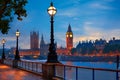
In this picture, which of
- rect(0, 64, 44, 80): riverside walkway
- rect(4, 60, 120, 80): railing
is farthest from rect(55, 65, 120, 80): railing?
rect(0, 64, 44, 80): riverside walkway

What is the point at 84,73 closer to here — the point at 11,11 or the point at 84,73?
the point at 84,73

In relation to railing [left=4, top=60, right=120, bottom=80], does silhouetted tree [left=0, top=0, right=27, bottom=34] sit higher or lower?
higher

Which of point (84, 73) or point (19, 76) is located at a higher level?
point (84, 73)

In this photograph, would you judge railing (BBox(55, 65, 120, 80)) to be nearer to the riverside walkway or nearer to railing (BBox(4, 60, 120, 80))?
railing (BBox(4, 60, 120, 80))

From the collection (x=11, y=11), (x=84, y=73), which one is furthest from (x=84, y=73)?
(x=11, y=11)

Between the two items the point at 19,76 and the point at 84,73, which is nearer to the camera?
the point at 84,73

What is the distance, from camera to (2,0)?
70.5ft

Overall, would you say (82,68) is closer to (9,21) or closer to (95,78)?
(95,78)

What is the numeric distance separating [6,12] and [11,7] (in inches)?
27.0

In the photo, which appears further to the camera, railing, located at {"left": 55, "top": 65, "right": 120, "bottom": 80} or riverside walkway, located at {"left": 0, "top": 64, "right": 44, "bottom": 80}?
riverside walkway, located at {"left": 0, "top": 64, "right": 44, "bottom": 80}

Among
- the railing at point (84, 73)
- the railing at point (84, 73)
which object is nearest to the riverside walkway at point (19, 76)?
the railing at point (84, 73)

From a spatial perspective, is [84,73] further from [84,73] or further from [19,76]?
[19,76]

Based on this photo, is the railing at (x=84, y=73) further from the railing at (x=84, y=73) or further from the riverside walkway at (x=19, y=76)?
the riverside walkway at (x=19, y=76)

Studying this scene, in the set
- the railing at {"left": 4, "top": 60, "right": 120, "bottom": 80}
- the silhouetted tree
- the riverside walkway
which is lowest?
the riverside walkway
